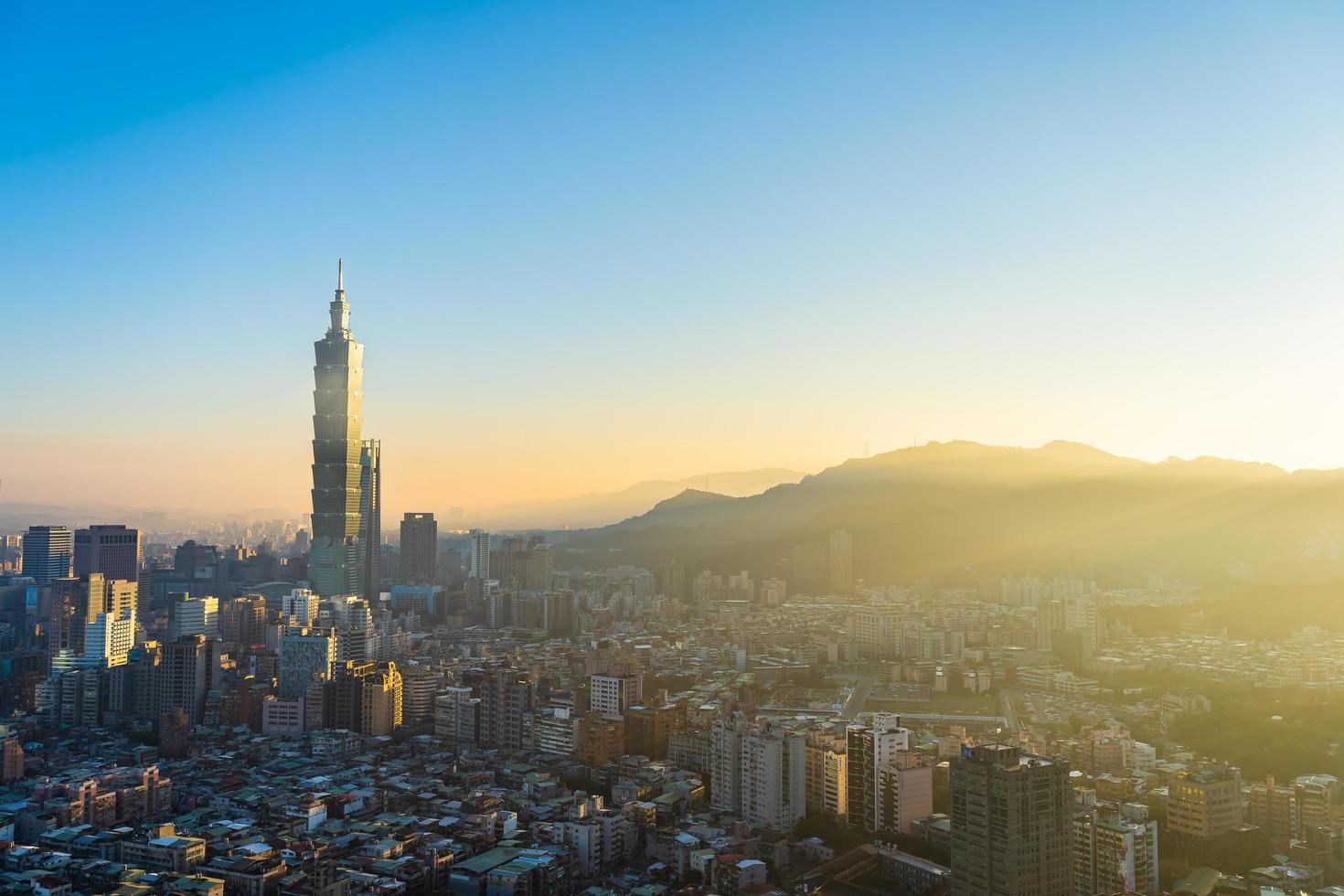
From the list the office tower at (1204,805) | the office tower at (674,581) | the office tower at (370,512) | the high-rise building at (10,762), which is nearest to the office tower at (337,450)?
the office tower at (370,512)

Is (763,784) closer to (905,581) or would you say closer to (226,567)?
(905,581)

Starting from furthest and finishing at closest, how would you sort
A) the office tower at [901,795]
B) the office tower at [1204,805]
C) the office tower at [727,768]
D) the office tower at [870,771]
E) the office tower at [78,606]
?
the office tower at [78,606] < the office tower at [727,768] < the office tower at [870,771] < the office tower at [901,795] < the office tower at [1204,805]

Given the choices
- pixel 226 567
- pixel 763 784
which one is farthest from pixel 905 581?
pixel 763 784

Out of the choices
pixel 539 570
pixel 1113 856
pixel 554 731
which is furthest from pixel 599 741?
pixel 539 570

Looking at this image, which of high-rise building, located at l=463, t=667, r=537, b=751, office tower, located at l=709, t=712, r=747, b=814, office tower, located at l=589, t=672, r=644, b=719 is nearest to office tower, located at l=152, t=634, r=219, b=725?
high-rise building, located at l=463, t=667, r=537, b=751

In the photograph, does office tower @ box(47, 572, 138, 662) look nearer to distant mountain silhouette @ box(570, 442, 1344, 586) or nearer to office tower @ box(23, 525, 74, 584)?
office tower @ box(23, 525, 74, 584)

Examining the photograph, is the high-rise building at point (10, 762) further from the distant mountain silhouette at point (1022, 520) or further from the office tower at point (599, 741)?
the distant mountain silhouette at point (1022, 520)

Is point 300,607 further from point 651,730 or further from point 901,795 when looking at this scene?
point 901,795
